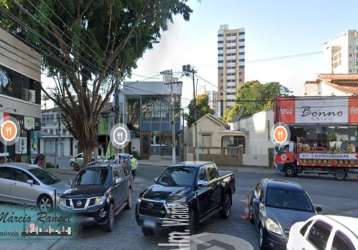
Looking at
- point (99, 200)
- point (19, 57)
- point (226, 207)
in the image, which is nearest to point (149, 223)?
point (99, 200)

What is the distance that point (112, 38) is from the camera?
88.7ft

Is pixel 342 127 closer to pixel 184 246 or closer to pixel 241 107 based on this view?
pixel 184 246

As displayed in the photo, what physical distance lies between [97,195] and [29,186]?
411 cm

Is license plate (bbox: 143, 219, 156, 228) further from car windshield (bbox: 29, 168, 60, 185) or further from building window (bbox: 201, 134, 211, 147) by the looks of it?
building window (bbox: 201, 134, 211, 147)

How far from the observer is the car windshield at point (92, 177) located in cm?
1288

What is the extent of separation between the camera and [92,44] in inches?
1000

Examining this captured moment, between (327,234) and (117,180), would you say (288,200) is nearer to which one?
(327,234)

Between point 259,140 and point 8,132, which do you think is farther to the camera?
point 259,140

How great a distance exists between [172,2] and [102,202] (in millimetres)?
17313

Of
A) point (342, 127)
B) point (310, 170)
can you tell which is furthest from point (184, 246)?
point (342, 127)

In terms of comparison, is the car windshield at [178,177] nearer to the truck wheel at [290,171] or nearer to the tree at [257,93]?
the truck wheel at [290,171]

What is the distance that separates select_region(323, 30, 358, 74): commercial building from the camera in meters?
60.8

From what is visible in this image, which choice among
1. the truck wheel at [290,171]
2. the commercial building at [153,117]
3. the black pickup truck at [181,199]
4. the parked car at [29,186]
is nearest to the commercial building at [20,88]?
the parked car at [29,186]

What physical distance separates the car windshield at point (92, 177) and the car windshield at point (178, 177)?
210 centimetres
